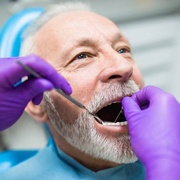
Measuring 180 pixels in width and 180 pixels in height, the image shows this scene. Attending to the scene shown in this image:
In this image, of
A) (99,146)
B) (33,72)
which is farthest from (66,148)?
(33,72)

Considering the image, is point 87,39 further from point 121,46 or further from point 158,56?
point 158,56

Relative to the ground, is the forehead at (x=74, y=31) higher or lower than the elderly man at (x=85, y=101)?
higher

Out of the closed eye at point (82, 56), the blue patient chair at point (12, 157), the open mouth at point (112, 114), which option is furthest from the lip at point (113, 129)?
the blue patient chair at point (12, 157)

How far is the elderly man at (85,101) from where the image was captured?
83 cm

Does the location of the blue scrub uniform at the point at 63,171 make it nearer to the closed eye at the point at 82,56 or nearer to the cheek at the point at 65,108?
the cheek at the point at 65,108

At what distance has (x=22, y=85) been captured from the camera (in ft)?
2.81

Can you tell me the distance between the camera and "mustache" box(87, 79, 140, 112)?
3.09 ft

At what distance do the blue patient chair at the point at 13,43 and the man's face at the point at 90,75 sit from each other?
0.23m

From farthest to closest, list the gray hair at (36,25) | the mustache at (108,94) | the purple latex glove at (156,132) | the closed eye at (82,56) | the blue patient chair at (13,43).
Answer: the blue patient chair at (13,43) < the gray hair at (36,25) < the closed eye at (82,56) < the mustache at (108,94) < the purple latex glove at (156,132)

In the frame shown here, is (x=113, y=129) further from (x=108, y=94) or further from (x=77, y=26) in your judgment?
(x=77, y=26)

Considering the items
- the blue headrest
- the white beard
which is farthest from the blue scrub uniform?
the blue headrest

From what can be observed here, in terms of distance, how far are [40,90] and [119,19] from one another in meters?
1.26

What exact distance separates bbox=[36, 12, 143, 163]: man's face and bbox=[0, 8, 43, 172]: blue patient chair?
225 mm

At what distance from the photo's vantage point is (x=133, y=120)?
2.90 ft
